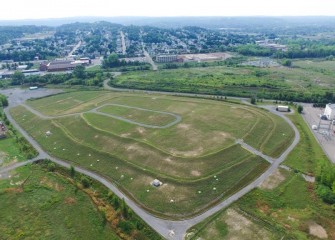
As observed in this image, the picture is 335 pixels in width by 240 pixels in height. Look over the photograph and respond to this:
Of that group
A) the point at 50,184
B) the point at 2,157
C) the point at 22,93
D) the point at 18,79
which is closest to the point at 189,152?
the point at 50,184

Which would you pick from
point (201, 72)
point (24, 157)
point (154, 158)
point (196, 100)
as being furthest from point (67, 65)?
point (154, 158)

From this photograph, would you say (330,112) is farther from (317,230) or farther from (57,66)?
(57,66)

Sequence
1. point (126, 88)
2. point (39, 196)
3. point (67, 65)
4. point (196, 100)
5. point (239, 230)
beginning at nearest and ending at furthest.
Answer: point (239, 230), point (39, 196), point (196, 100), point (126, 88), point (67, 65)

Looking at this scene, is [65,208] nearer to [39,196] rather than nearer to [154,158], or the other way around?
[39,196]

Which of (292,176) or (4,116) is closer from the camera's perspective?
(292,176)

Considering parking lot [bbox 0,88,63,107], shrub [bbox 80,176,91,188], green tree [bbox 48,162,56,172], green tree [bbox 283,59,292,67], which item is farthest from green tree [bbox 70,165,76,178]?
green tree [bbox 283,59,292,67]
